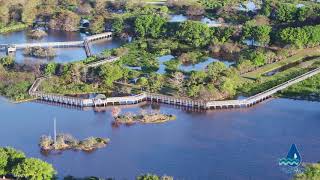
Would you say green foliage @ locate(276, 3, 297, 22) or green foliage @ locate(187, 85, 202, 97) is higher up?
green foliage @ locate(276, 3, 297, 22)

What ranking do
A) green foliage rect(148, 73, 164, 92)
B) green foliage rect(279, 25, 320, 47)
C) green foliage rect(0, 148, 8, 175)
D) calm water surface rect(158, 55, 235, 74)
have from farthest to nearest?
1. green foliage rect(279, 25, 320, 47)
2. calm water surface rect(158, 55, 235, 74)
3. green foliage rect(148, 73, 164, 92)
4. green foliage rect(0, 148, 8, 175)

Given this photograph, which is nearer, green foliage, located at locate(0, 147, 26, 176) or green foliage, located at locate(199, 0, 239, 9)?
green foliage, located at locate(0, 147, 26, 176)

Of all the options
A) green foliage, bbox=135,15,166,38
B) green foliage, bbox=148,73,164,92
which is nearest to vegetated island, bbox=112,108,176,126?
green foliage, bbox=148,73,164,92

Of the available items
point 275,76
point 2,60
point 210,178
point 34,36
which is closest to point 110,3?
point 34,36

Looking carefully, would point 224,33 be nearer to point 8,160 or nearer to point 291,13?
point 291,13

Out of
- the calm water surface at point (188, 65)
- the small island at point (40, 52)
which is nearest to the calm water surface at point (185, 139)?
the calm water surface at point (188, 65)

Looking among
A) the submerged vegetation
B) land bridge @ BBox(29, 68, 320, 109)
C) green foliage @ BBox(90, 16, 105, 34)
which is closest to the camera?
land bridge @ BBox(29, 68, 320, 109)

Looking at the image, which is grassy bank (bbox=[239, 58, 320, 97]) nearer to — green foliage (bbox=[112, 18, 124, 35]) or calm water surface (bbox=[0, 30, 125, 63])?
calm water surface (bbox=[0, 30, 125, 63])

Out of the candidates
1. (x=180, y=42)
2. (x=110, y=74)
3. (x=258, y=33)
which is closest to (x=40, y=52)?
(x=110, y=74)

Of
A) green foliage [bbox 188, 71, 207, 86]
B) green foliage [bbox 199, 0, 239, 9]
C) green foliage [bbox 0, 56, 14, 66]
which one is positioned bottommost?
green foliage [bbox 0, 56, 14, 66]
